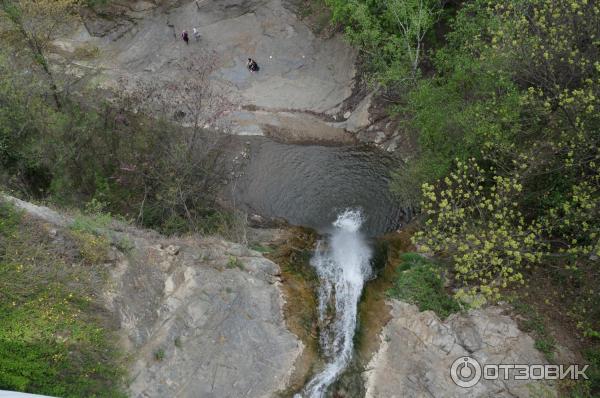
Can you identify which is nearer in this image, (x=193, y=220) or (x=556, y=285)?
(x=556, y=285)

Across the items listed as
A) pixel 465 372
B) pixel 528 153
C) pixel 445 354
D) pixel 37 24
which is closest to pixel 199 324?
pixel 445 354

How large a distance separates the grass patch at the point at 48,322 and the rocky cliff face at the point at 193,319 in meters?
0.51

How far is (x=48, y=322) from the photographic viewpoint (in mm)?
10398

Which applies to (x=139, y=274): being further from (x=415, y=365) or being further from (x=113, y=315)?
(x=415, y=365)

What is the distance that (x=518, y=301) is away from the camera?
13.9 metres

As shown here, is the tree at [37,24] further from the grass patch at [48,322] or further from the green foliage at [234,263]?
the green foliage at [234,263]

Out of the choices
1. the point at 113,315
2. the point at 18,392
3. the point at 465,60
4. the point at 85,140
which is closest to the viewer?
the point at 18,392

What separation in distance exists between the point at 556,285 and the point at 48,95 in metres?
20.9

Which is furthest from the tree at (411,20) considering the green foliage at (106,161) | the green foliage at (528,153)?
the green foliage at (106,161)

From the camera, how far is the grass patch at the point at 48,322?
10.0 metres

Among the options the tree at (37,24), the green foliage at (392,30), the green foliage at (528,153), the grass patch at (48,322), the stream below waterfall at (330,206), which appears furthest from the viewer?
the green foliage at (392,30)

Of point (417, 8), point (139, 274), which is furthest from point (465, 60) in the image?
point (139, 274)

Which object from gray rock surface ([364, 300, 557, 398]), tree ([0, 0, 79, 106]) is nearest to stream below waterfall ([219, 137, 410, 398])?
gray rock surface ([364, 300, 557, 398])

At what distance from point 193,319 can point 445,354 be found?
24.8 ft
